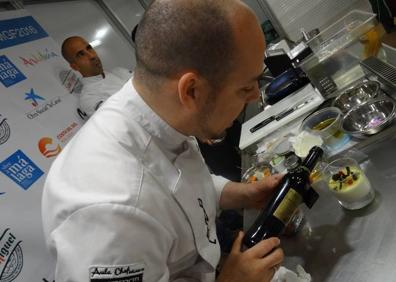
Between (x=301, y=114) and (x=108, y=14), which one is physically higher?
(x=108, y=14)

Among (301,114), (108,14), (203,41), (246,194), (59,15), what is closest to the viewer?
(203,41)

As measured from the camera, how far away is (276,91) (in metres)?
1.51

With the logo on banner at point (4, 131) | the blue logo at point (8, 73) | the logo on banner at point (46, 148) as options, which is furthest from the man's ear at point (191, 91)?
the blue logo at point (8, 73)

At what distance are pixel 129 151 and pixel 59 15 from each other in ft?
7.96

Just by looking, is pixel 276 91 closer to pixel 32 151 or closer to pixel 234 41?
pixel 234 41

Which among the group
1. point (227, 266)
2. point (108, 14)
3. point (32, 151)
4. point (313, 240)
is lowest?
point (313, 240)

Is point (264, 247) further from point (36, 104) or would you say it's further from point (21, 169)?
point (36, 104)

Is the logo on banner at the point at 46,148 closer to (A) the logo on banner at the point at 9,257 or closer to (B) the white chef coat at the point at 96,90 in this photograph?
(B) the white chef coat at the point at 96,90

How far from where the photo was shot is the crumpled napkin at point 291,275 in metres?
0.71

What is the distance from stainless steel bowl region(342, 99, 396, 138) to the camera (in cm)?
89

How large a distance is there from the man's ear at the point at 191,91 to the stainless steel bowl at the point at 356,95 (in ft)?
2.06

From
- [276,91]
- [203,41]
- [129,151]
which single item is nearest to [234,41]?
[203,41]

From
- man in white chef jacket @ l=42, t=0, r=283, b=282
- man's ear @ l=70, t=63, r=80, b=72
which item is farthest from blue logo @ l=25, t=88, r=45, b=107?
man in white chef jacket @ l=42, t=0, r=283, b=282

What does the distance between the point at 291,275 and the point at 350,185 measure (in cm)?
26
